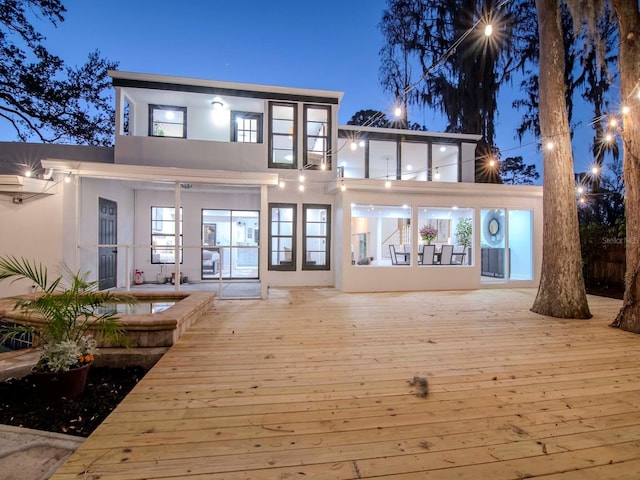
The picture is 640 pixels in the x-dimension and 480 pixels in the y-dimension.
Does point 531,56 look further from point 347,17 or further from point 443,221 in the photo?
point 347,17

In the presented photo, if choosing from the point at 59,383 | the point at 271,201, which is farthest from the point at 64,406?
the point at 271,201

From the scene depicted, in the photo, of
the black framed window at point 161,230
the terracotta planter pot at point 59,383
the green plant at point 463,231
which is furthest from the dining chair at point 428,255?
the terracotta planter pot at point 59,383

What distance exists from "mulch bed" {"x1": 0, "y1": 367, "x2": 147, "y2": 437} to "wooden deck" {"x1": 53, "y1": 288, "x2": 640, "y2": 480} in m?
0.28

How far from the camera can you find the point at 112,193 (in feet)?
24.5

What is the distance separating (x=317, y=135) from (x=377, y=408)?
24.7 ft

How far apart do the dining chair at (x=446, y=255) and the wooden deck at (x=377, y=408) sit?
414cm

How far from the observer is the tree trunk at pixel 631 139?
175 inches

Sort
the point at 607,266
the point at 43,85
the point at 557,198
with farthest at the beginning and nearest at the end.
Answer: the point at 43,85 < the point at 607,266 < the point at 557,198

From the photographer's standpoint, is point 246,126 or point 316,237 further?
point 246,126

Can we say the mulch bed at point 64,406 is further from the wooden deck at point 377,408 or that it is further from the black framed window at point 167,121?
the black framed window at point 167,121

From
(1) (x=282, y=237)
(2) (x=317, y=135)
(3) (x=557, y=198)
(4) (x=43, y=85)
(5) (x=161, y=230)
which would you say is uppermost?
(4) (x=43, y=85)

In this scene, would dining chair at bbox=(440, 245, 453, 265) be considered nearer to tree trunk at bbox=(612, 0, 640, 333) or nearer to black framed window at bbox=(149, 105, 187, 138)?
tree trunk at bbox=(612, 0, 640, 333)

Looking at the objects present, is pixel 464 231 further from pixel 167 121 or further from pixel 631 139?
pixel 167 121

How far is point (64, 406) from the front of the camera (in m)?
2.48
